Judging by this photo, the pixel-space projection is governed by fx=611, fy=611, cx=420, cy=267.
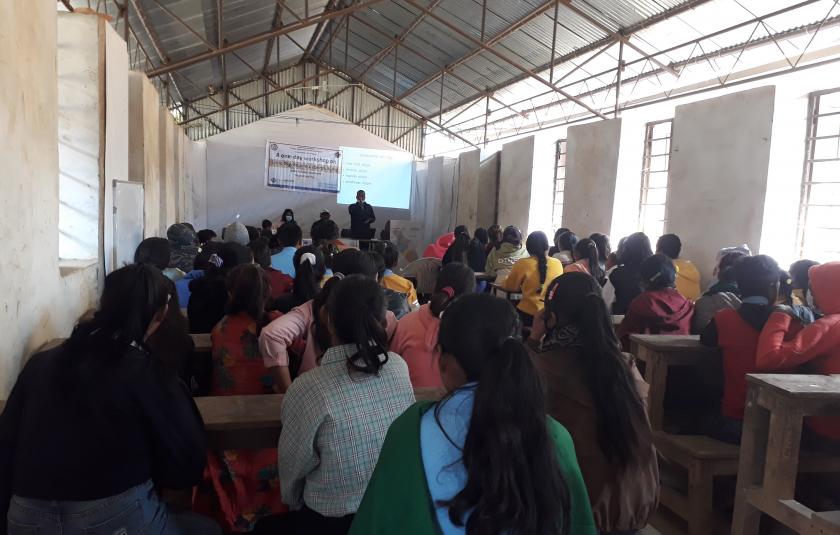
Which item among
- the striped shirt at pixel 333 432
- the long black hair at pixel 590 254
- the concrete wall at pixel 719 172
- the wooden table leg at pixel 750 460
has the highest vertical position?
the concrete wall at pixel 719 172

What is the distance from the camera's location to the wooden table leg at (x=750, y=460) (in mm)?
2143

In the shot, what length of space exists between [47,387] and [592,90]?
841cm

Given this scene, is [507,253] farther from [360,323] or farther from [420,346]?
[360,323]

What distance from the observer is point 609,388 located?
1424 millimetres

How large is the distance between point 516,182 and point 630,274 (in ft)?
21.1

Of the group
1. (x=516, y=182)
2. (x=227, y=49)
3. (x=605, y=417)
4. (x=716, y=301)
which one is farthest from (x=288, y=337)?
(x=516, y=182)

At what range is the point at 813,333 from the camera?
220 cm

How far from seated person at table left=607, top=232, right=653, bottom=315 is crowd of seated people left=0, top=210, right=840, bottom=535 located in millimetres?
1403

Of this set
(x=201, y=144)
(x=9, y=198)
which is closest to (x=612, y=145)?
(x=9, y=198)

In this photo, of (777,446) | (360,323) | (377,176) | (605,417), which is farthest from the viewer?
(377,176)

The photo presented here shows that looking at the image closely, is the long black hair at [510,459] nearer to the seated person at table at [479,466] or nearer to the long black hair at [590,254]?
the seated person at table at [479,466]

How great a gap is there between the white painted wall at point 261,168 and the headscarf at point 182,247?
7.52m

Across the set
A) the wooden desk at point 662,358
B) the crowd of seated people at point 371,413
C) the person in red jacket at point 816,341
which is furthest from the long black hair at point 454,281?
the person in red jacket at point 816,341

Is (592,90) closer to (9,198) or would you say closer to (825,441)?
(825,441)
